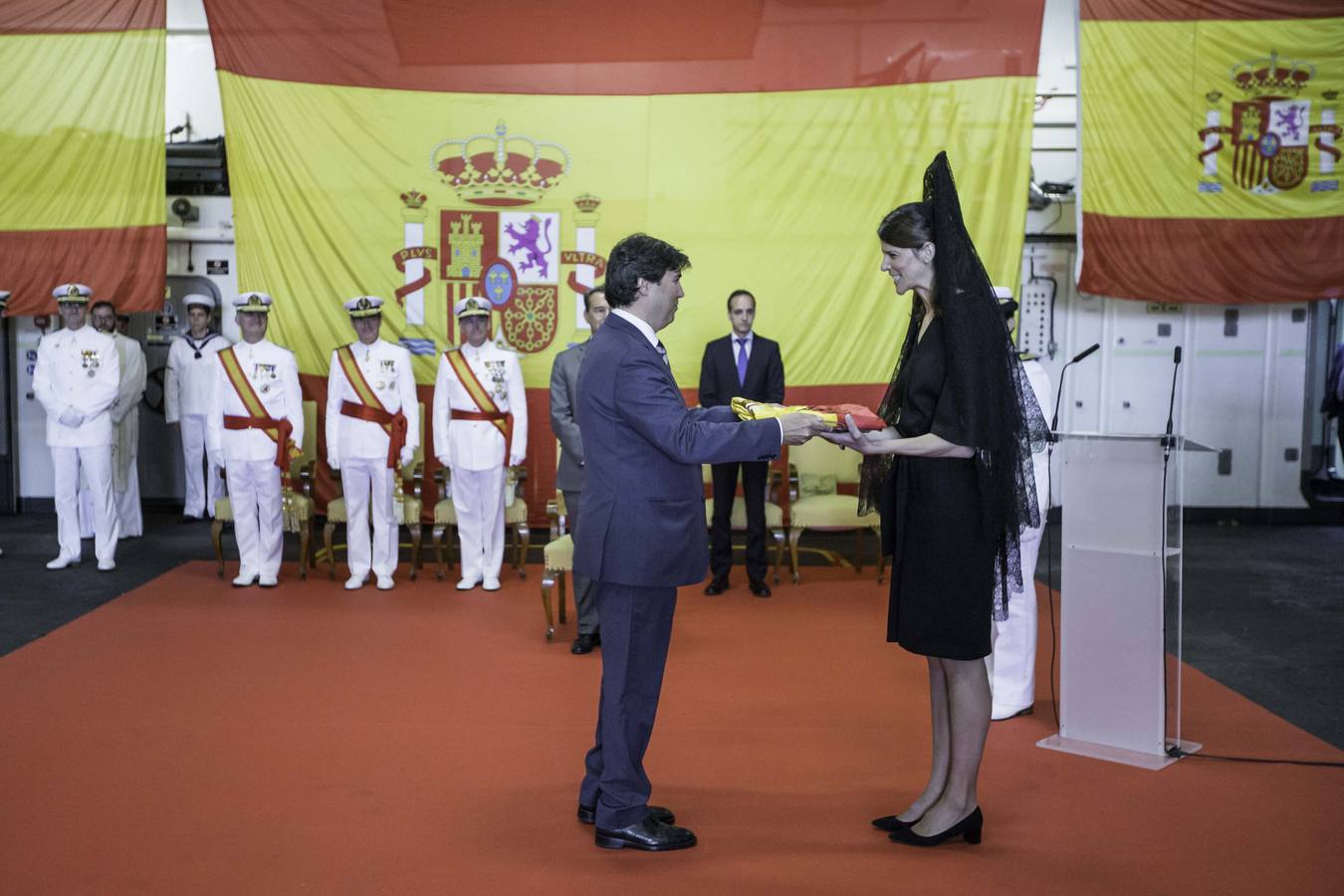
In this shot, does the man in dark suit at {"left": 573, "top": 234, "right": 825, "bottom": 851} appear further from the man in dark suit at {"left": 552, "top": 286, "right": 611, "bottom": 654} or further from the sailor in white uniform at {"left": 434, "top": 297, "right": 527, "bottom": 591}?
the sailor in white uniform at {"left": 434, "top": 297, "right": 527, "bottom": 591}

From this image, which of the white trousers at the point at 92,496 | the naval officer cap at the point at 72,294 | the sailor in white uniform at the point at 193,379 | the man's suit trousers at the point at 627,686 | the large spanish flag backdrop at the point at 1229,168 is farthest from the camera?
the sailor in white uniform at the point at 193,379

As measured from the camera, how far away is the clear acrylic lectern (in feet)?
12.3

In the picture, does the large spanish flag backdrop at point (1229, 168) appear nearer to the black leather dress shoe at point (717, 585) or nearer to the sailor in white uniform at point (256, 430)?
the black leather dress shoe at point (717, 585)

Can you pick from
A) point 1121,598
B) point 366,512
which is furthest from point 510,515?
point 1121,598

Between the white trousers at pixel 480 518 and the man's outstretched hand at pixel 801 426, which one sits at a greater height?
the man's outstretched hand at pixel 801 426

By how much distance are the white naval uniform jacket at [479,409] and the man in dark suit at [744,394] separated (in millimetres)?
1107

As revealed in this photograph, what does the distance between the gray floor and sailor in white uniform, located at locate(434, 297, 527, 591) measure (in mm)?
1073

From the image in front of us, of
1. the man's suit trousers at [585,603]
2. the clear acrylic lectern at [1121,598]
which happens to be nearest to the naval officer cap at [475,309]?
the man's suit trousers at [585,603]

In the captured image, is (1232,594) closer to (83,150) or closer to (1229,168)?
(1229,168)

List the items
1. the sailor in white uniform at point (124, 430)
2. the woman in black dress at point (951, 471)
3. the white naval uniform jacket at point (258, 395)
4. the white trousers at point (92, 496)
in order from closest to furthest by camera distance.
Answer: the woman in black dress at point (951, 471)
the white naval uniform jacket at point (258, 395)
the white trousers at point (92, 496)
the sailor in white uniform at point (124, 430)

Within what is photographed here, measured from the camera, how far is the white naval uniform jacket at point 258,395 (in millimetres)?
6551

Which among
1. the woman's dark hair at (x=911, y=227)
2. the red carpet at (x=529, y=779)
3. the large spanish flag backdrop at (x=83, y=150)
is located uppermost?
the large spanish flag backdrop at (x=83, y=150)

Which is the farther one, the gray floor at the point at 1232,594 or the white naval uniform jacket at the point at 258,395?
the white naval uniform jacket at the point at 258,395

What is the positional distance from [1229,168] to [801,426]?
20.6 ft
